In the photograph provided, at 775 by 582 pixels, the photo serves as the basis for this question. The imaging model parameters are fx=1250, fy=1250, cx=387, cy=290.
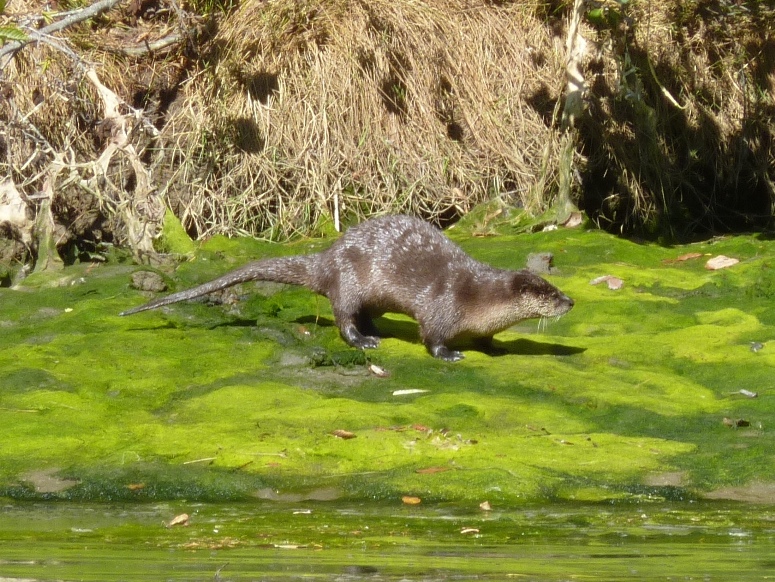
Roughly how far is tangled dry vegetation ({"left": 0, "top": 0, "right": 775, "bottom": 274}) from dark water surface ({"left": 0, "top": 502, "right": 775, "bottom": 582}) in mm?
5461

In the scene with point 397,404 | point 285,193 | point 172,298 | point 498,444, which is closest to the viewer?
point 498,444

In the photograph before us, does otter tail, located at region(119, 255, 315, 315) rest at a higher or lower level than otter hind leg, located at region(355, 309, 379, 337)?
higher

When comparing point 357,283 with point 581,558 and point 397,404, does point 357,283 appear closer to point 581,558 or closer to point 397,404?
point 397,404

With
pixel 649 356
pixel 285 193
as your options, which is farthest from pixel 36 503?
pixel 285 193

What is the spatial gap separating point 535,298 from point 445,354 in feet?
2.07

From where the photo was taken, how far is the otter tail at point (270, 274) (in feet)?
25.2

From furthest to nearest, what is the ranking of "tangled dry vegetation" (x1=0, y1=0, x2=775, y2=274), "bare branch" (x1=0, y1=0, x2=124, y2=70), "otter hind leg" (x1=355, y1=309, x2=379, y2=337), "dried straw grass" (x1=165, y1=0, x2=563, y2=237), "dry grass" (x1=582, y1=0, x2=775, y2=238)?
"dry grass" (x1=582, y1=0, x2=775, y2=238)
"dried straw grass" (x1=165, y1=0, x2=563, y2=237)
"tangled dry vegetation" (x1=0, y1=0, x2=775, y2=274)
"bare branch" (x1=0, y1=0, x2=124, y2=70)
"otter hind leg" (x1=355, y1=309, x2=379, y2=337)

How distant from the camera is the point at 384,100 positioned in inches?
423

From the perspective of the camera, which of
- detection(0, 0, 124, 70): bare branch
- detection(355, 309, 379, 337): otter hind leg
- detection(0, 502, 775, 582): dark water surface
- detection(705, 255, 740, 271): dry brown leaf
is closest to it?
detection(0, 502, 775, 582): dark water surface

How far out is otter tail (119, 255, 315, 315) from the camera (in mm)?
7688

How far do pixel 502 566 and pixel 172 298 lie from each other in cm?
451

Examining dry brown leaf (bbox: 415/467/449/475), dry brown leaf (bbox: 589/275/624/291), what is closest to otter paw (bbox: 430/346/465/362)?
dry brown leaf (bbox: 589/275/624/291)

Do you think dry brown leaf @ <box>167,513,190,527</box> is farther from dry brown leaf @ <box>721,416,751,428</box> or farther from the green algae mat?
dry brown leaf @ <box>721,416,751,428</box>

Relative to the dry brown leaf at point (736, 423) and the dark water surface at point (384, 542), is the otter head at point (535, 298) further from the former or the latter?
the dark water surface at point (384, 542)
